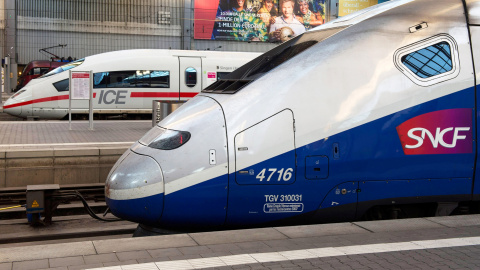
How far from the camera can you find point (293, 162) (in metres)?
5.80

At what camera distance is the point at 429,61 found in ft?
20.5

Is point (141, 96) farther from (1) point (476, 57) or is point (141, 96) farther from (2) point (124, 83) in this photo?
(1) point (476, 57)

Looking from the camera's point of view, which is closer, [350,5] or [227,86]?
[227,86]

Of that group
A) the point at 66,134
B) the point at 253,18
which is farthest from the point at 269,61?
the point at 253,18

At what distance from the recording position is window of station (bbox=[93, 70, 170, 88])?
19031 millimetres

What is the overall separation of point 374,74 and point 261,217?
72.1 inches

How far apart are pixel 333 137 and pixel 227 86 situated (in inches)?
49.8

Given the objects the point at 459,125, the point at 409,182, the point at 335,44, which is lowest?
the point at 409,182

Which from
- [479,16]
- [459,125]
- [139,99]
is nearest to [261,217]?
[459,125]

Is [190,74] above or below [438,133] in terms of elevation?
above

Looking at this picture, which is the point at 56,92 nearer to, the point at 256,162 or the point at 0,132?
the point at 0,132

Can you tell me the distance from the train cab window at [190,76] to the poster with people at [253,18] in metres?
22.6

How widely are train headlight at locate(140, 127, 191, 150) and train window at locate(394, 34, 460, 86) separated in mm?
2303

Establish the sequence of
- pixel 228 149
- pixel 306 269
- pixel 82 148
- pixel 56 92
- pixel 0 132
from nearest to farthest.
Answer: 1. pixel 306 269
2. pixel 228 149
3. pixel 82 148
4. pixel 0 132
5. pixel 56 92
